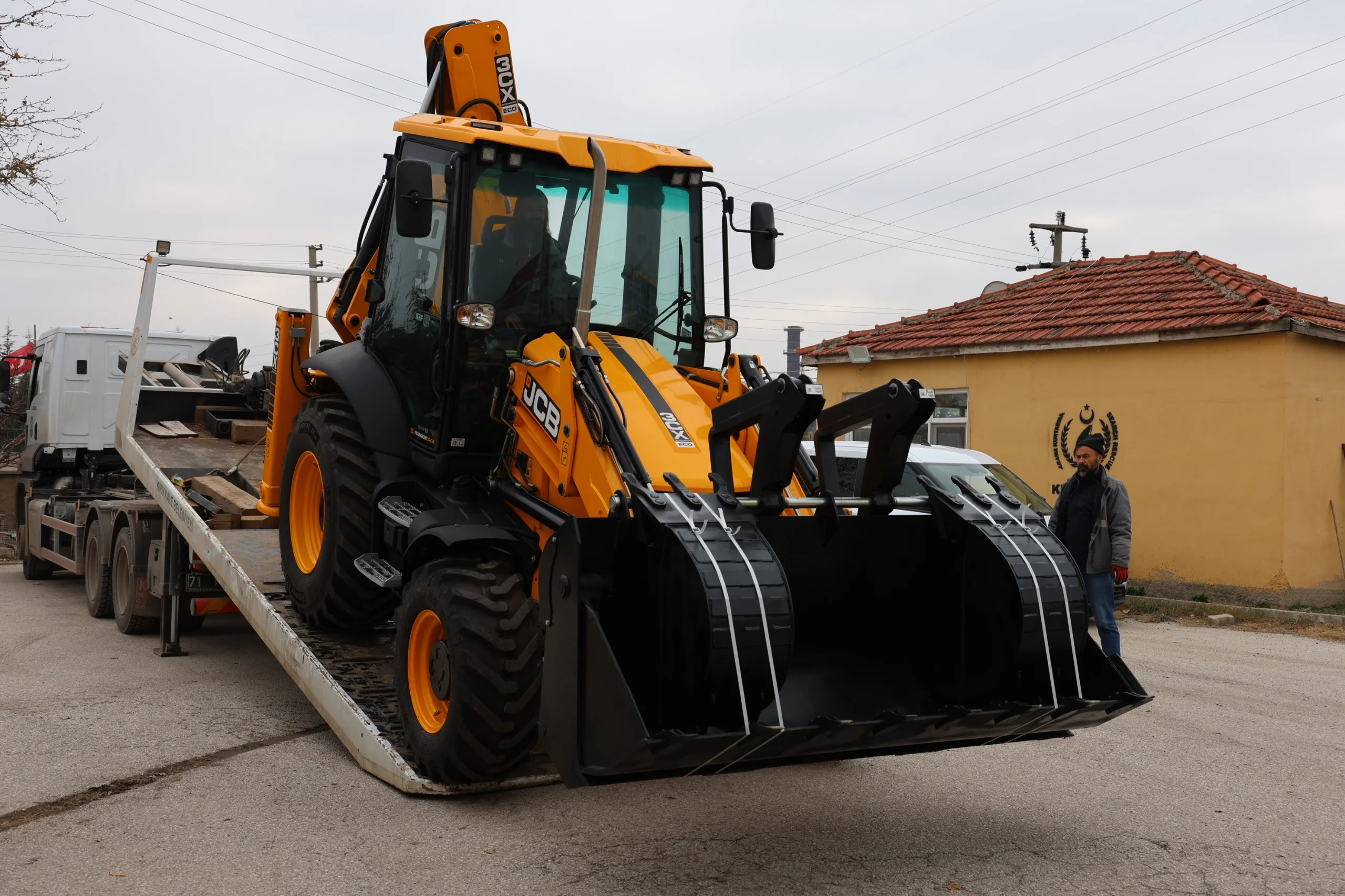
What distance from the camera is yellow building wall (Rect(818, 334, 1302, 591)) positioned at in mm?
13562

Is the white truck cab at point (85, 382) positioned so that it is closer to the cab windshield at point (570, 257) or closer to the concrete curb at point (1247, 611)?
the cab windshield at point (570, 257)

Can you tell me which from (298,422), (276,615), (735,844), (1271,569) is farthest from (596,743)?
(1271,569)

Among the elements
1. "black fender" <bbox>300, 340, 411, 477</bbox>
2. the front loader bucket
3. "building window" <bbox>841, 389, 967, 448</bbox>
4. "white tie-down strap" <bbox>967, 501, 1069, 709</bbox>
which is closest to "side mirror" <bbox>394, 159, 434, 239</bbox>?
"black fender" <bbox>300, 340, 411, 477</bbox>

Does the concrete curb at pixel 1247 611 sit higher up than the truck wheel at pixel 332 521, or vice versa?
the truck wheel at pixel 332 521

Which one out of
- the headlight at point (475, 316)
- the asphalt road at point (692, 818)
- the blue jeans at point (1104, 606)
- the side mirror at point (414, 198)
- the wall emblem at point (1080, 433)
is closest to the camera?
the asphalt road at point (692, 818)

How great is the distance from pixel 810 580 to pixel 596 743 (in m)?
1.31

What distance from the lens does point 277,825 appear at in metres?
5.22

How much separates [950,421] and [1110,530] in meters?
9.80

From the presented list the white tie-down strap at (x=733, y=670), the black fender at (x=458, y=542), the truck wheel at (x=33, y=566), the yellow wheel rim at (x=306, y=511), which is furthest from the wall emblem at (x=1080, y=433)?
the truck wheel at (x=33, y=566)

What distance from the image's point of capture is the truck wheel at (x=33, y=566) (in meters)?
14.1

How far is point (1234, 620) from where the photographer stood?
13.1 m

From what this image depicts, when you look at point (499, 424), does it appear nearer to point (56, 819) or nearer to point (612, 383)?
point (612, 383)

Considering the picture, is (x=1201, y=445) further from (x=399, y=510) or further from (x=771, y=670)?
(x=771, y=670)

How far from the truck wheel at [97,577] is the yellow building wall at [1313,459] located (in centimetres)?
1226
